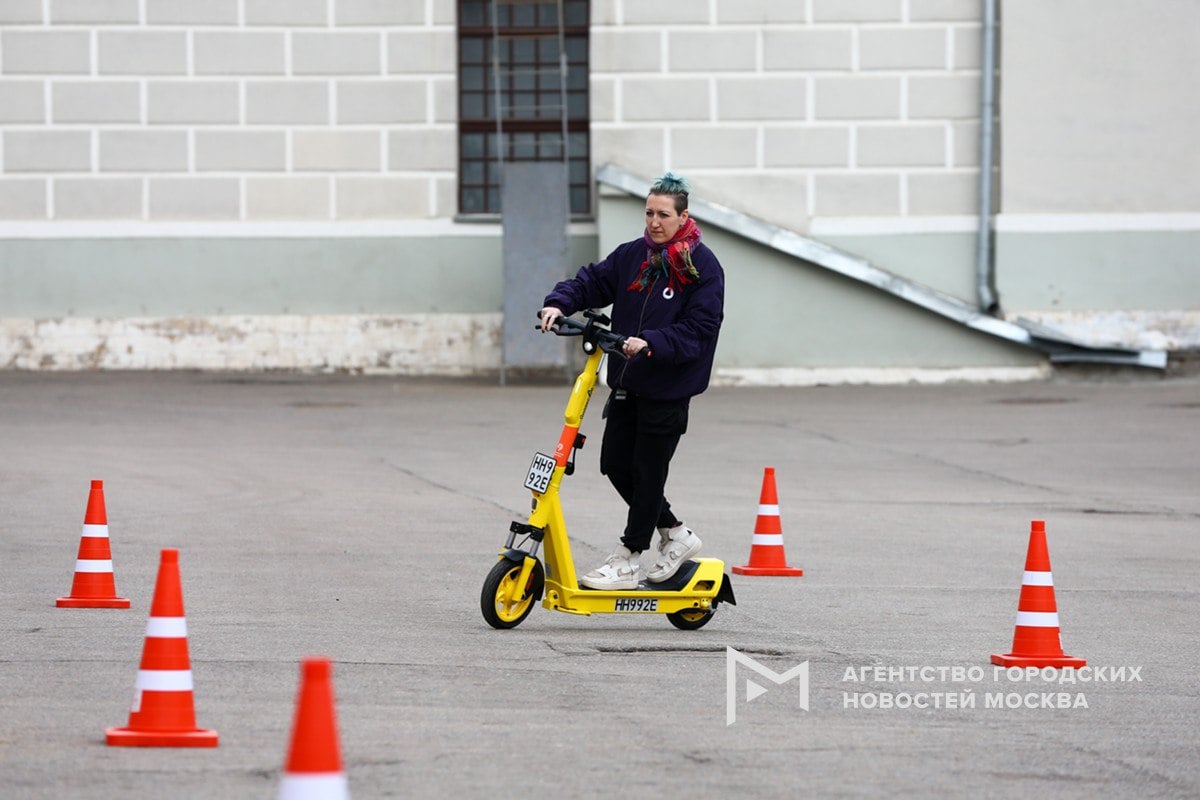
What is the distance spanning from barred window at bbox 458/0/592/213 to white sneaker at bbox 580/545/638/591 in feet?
58.7

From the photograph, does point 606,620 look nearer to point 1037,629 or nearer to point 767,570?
point 767,570

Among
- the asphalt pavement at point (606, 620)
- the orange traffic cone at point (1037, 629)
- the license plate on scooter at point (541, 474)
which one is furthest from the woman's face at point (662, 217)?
the orange traffic cone at point (1037, 629)

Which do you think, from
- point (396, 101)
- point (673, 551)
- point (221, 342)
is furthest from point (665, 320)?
point (221, 342)

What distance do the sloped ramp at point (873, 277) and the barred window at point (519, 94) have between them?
1.64m

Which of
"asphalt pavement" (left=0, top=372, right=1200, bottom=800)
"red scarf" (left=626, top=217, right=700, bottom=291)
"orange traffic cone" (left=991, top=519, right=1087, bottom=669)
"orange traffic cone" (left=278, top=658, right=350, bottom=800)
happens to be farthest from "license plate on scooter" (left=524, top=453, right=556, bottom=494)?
"orange traffic cone" (left=278, top=658, right=350, bottom=800)

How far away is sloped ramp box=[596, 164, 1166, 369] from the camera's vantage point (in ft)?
80.4

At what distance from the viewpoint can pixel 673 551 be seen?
8.32m

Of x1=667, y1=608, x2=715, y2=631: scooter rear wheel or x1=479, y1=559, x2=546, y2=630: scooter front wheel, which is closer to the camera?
x1=479, y1=559, x2=546, y2=630: scooter front wheel

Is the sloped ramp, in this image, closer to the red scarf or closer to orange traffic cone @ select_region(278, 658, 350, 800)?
the red scarf

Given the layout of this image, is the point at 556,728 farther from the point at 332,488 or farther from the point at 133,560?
the point at 332,488

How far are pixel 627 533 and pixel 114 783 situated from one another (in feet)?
11.3

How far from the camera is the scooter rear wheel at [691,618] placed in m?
8.34

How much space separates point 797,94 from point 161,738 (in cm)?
2056

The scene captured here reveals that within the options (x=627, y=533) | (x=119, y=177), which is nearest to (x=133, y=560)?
(x=627, y=533)
